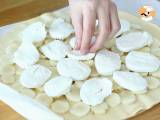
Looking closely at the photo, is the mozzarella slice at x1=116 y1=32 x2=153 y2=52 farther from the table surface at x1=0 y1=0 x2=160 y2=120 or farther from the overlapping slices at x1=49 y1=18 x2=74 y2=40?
the table surface at x1=0 y1=0 x2=160 y2=120

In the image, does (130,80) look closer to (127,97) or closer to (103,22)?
(127,97)

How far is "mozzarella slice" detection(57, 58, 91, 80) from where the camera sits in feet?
3.25

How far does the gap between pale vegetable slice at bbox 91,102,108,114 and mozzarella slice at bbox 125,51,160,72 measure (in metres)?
0.14

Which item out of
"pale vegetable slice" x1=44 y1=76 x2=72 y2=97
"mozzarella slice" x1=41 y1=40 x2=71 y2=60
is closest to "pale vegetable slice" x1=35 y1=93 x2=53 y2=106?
"pale vegetable slice" x1=44 y1=76 x2=72 y2=97

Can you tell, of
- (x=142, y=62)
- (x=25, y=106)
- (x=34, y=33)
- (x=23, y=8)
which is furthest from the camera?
(x=23, y=8)

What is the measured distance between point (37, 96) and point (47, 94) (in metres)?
0.03

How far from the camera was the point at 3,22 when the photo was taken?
122 cm

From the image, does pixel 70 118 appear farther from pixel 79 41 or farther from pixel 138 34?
pixel 138 34

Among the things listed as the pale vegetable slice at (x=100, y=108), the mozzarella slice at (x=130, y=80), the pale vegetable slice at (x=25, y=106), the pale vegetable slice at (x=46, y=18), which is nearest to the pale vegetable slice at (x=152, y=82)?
the mozzarella slice at (x=130, y=80)

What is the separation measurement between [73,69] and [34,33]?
0.65ft

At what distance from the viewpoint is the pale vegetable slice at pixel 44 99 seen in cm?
94

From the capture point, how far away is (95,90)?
95 cm

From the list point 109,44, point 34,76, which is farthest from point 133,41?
point 34,76

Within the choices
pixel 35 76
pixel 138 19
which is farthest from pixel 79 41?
pixel 138 19
